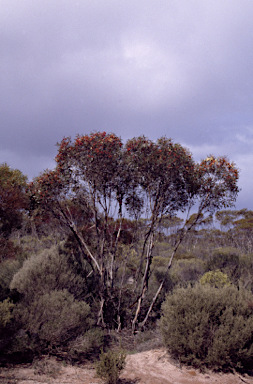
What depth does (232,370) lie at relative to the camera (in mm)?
5359

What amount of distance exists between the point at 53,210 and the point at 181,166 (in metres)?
4.88

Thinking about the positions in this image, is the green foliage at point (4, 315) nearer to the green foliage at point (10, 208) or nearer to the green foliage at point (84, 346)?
the green foliage at point (84, 346)

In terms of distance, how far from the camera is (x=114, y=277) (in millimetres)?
Answer: 9414

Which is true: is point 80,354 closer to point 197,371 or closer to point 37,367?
point 37,367

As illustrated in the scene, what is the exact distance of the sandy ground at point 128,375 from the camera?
4.71m

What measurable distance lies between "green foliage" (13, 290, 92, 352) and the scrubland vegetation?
0.8 inches

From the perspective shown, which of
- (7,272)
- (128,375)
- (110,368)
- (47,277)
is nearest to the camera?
(110,368)

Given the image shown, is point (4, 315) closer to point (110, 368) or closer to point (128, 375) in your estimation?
point (110, 368)

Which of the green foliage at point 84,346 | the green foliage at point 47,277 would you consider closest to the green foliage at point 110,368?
the green foliage at point 84,346

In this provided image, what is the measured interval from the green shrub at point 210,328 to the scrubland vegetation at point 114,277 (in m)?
0.02

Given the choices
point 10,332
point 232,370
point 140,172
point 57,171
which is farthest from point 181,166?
point 10,332

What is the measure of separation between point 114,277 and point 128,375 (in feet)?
14.2

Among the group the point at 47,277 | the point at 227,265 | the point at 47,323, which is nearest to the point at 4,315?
the point at 47,323

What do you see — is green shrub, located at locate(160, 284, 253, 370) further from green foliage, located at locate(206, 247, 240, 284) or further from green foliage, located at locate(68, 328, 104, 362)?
green foliage, located at locate(206, 247, 240, 284)
